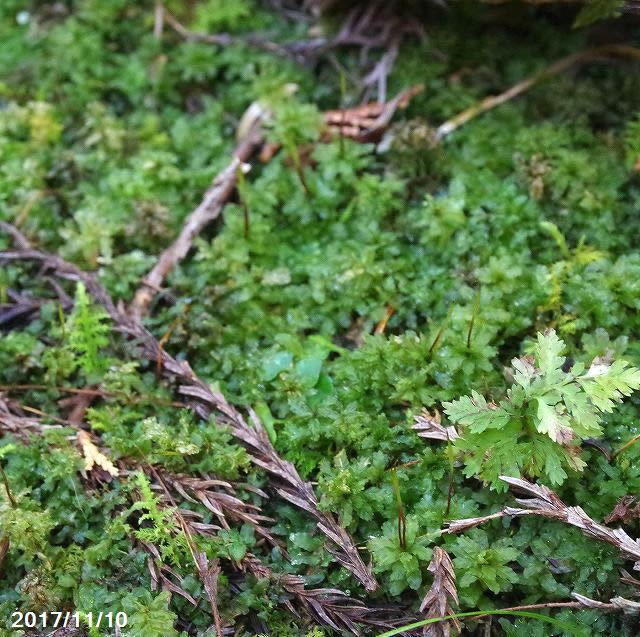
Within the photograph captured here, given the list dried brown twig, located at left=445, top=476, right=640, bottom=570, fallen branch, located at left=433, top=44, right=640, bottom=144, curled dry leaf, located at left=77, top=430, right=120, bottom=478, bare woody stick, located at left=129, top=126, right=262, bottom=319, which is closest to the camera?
dried brown twig, located at left=445, top=476, right=640, bottom=570

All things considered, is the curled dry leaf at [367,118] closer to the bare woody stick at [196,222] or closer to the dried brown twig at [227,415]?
the bare woody stick at [196,222]

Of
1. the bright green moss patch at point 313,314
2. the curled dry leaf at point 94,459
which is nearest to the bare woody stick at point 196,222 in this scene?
the bright green moss patch at point 313,314

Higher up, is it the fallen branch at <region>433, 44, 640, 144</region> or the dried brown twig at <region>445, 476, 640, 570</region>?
the fallen branch at <region>433, 44, 640, 144</region>

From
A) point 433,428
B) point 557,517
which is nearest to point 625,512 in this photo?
point 557,517

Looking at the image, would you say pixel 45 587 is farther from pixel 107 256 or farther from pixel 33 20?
pixel 33 20

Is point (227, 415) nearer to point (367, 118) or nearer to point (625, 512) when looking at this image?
point (625, 512)

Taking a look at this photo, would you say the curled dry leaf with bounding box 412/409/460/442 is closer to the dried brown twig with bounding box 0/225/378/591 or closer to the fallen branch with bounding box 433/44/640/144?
the dried brown twig with bounding box 0/225/378/591

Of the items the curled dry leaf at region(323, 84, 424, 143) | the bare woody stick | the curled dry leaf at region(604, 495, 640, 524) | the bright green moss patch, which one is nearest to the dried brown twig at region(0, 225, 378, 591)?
the bright green moss patch
